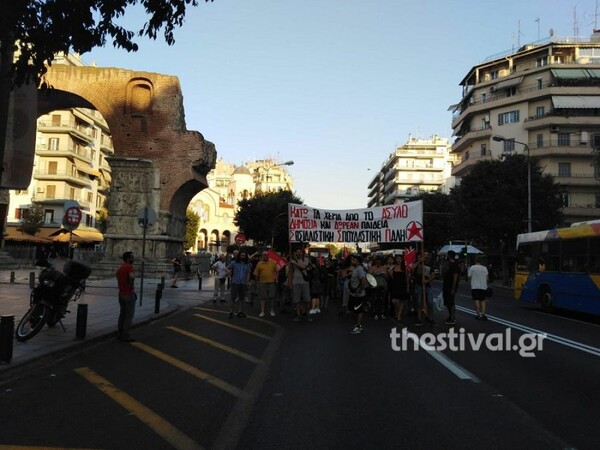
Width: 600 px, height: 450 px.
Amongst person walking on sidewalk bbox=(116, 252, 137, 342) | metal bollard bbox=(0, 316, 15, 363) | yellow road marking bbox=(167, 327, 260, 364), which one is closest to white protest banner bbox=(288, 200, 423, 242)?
yellow road marking bbox=(167, 327, 260, 364)

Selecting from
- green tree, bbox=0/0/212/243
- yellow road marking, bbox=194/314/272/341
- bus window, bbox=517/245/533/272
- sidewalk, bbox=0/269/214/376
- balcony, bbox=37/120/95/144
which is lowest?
yellow road marking, bbox=194/314/272/341

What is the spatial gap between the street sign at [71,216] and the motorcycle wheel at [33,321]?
400 cm

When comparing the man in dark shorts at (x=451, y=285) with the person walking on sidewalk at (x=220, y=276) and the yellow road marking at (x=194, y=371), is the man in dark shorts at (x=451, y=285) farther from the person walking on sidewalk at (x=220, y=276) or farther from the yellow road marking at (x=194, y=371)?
the person walking on sidewalk at (x=220, y=276)

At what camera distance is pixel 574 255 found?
15.4m

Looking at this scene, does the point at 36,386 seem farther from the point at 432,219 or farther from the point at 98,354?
the point at 432,219

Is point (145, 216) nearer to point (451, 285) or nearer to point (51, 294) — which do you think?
point (51, 294)

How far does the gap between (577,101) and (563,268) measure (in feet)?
143

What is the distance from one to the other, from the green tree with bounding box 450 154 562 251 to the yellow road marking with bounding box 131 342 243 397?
107 feet

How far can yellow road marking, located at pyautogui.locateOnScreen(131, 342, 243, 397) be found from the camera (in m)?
5.98

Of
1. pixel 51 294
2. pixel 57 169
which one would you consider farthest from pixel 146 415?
pixel 57 169

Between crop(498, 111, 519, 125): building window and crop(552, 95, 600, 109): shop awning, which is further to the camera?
crop(498, 111, 519, 125): building window

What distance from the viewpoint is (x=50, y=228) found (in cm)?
5878

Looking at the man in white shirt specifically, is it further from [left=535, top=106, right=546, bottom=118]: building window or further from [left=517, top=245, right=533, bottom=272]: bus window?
[left=535, top=106, right=546, bottom=118]: building window

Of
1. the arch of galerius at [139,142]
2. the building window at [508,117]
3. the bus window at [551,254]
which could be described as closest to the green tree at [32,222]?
the arch of galerius at [139,142]
